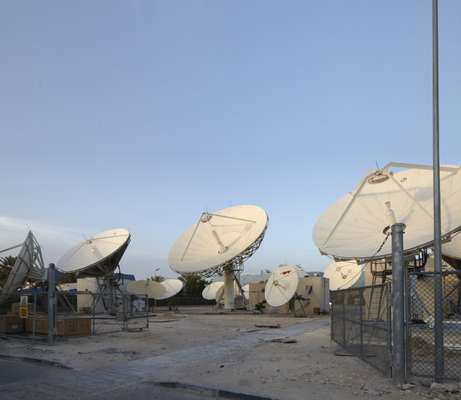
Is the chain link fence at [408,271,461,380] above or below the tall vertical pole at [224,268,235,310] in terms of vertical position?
above

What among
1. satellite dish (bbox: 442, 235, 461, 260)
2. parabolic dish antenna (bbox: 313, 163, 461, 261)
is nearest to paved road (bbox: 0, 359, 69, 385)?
parabolic dish antenna (bbox: 313, 163, 461, 261)

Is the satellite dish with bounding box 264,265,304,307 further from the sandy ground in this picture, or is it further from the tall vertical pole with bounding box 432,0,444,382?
the tall vertical pole with bounding box 432,0,444,382

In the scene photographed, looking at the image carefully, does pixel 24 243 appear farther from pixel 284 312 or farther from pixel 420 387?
pixel 284 312

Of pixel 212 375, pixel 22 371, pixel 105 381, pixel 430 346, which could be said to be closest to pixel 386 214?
pixel 430 346

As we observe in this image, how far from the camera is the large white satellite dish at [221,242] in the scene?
41.1m

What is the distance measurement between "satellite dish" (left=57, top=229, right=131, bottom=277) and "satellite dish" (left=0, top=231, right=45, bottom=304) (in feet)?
51.0

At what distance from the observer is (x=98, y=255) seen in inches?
1517

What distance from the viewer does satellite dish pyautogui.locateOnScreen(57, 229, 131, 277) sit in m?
38.2

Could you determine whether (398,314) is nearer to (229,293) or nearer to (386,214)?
(386,214)

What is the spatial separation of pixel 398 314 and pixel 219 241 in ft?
115

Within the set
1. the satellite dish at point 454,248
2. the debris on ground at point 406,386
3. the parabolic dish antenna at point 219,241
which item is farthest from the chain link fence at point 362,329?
the parabolic dish antenna at point 219,241

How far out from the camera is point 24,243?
68.4ft

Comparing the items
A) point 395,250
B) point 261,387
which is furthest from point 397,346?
point 261,387

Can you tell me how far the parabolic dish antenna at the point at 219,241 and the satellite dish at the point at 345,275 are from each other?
803 cm
